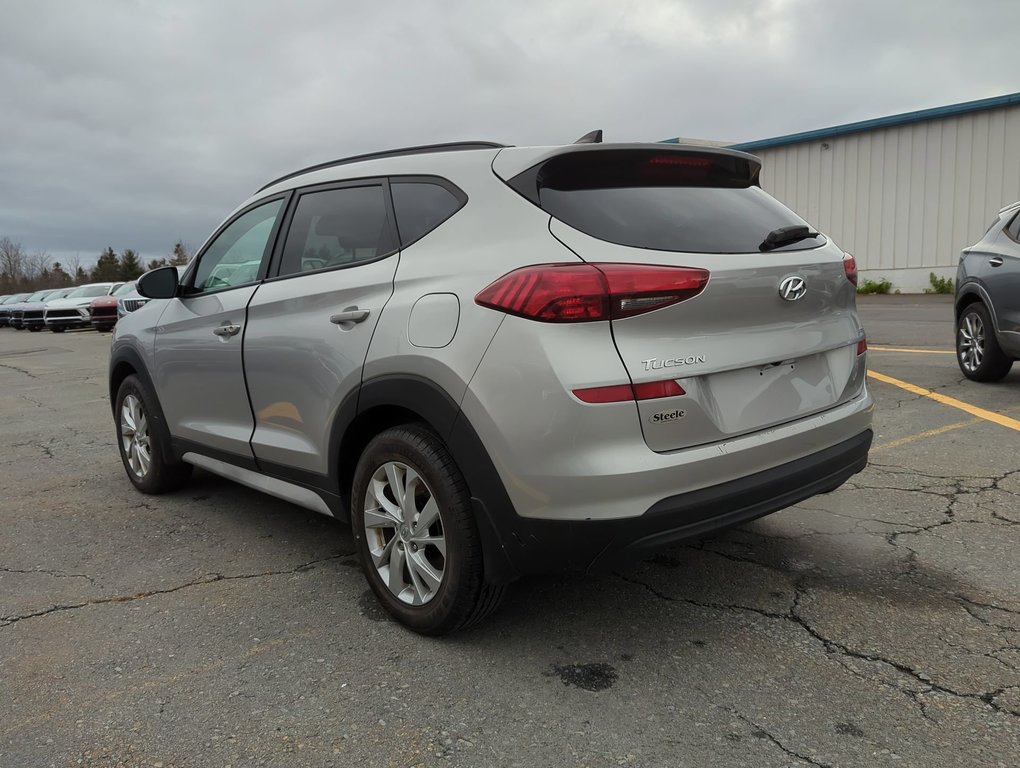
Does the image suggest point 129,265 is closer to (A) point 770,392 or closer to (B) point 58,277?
(B) point 58,277

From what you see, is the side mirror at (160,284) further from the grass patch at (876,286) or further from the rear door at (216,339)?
the grass patch at (876,286)

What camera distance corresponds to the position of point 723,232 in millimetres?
2801

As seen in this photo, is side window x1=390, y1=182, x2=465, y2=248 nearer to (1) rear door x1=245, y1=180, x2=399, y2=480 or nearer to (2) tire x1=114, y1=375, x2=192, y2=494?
(1) rear door x1=245, y1=180, x2=399, y2=480

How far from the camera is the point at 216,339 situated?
13.0ft

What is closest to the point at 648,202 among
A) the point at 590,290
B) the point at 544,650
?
the point at 590,290

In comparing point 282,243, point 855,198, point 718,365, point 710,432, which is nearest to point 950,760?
point 710,432

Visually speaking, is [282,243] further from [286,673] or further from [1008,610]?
[1008,610]

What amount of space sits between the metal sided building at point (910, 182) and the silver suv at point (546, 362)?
18.6m

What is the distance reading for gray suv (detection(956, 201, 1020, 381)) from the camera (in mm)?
6727

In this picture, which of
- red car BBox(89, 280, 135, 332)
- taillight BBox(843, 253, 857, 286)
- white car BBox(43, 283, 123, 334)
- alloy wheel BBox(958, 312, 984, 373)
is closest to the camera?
taillight BBox(843, 253, 857, 286)

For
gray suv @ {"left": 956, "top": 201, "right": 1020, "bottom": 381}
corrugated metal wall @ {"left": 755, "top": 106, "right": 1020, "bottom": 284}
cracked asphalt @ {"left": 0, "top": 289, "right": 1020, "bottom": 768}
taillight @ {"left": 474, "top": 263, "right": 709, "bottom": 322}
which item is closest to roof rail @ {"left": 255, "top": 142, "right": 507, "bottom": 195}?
taillight @ {"left": 474, "top": 263, "right": 709, "bottom": 322}

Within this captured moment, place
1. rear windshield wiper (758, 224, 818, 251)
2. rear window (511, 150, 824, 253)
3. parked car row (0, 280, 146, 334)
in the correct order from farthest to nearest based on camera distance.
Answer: parked car row (0, 280, 146, 334)
rear windshield wiper (758, 224, 818, 251)
rear window (511, 150, 824, 253)

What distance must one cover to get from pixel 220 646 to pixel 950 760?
2315 millimetres

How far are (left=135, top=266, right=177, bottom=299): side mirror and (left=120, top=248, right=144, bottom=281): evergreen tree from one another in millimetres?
90120
